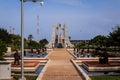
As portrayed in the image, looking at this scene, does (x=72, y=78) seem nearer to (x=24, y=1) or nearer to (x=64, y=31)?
(x=24, y=1)

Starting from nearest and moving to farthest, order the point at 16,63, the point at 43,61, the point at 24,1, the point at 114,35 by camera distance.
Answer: the point at 24,1, the point at 16,63, the point at 43,61, the point at 114,35

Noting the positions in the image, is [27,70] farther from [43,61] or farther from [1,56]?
[43,61]

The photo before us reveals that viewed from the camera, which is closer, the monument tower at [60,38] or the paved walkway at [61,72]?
the paved walkway at [61,72]

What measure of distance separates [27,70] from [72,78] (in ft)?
25.2

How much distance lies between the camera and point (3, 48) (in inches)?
915

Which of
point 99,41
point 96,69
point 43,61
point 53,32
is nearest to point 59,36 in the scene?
point 53,32

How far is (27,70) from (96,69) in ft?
18.1

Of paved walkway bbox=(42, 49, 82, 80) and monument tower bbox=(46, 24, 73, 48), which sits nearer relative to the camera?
paved walkway bbox=(42, 49, 82, 80)

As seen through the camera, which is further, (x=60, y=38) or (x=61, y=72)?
(x=60, y=38)

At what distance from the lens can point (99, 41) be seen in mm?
113375

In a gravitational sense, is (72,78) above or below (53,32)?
below

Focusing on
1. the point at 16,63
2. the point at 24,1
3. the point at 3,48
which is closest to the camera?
the point at 24,1

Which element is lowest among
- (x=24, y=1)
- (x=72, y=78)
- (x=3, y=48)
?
(x=72, y=78)

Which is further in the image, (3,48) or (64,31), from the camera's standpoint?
(64,31)
